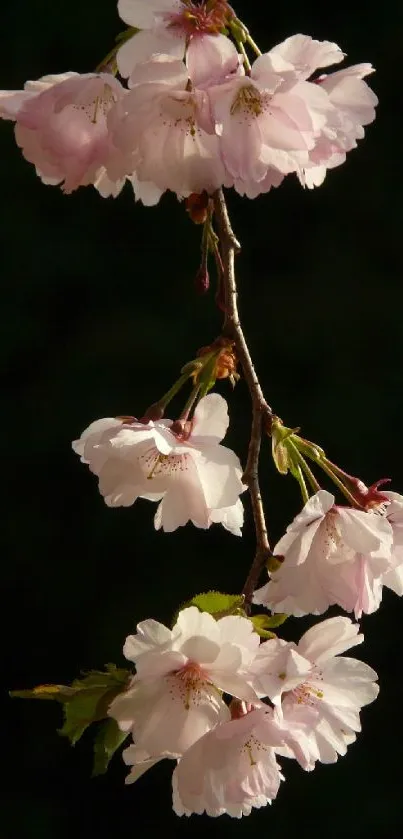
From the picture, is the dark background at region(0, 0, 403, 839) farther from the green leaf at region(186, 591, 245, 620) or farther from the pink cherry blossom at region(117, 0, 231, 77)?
the pink cherry blossom at region(117, 0, 231, 77)

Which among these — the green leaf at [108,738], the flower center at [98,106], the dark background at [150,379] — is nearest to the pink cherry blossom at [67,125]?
the flower center at [98,106]

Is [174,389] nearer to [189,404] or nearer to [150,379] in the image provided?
[189,404]

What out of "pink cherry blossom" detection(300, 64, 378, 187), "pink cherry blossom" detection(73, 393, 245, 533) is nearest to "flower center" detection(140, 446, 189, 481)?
"pink cherry blossom" detection(73, 393, 245, 533)

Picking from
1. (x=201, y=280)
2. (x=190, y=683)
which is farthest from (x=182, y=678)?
(x=201, y=280)

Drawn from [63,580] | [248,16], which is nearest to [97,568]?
[63,580]

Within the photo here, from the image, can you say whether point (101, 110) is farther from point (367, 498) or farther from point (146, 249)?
point (146, 249)

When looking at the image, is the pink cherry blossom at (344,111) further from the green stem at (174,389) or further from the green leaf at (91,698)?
the green leaf at (91,698)
